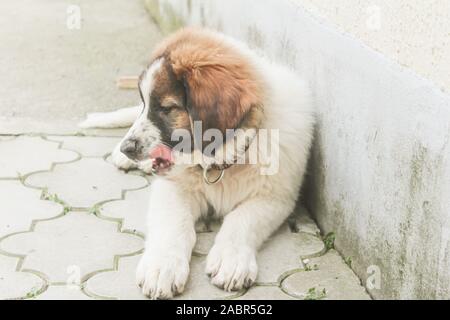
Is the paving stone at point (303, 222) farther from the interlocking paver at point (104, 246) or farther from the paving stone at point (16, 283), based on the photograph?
the paving stone at point (16, 283)

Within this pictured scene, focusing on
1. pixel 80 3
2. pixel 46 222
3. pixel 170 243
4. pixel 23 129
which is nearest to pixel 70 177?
pixel 46 222

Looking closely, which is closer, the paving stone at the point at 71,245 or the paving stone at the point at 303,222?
the paving stone at the point at 71,245

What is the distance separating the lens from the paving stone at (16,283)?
2514 millimetres

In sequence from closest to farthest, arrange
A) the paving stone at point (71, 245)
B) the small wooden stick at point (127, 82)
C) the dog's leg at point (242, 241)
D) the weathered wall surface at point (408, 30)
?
the weathered wall surface at point (408, 30)
the dog's leg at point (242, 241)
the paving stone at point (71, 245)
the small wooden stick at point (127, 82)

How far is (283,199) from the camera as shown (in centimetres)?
306

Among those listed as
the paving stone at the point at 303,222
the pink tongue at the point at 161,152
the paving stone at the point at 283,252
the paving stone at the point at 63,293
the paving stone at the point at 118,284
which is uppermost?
the pink tongue at the point at 161,152

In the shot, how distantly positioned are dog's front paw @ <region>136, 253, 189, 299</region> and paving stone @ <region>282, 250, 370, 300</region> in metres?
0.41

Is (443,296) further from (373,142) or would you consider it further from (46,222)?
(46,222)

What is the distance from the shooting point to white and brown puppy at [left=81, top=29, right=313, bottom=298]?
2.63 m

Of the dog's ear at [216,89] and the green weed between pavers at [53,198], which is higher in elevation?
the dog's ear at [216,89]

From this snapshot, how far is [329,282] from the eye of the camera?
2.66 meters

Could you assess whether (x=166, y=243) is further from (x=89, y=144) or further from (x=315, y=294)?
(x=89, y=144)

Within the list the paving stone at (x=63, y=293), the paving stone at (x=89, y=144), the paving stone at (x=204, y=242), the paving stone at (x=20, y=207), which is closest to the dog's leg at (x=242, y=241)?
the paving stone at (x=204, y=242)

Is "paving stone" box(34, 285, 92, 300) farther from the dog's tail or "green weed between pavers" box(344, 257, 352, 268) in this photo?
the dog's tail
